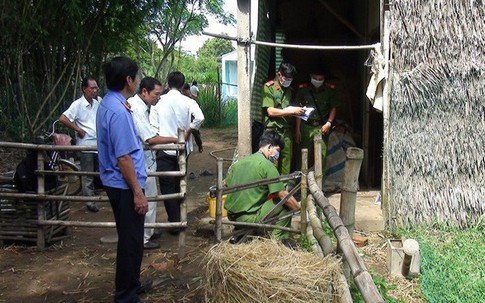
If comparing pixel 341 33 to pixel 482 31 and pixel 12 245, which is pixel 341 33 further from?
pixel 12 245

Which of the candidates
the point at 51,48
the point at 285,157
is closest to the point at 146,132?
the point at 285,157

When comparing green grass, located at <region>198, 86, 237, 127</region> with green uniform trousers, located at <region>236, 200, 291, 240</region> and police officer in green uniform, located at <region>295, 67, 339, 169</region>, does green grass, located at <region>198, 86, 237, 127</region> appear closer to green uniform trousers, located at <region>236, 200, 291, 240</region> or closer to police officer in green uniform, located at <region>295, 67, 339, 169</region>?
police officer in green uniform, located at <region>295, 67, 339, 169</region>

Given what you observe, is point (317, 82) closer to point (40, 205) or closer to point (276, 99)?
point (276, 99)

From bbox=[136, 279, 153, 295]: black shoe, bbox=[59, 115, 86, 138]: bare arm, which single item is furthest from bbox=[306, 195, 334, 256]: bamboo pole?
bbox=[59, 115, 86, 138]: bare arm

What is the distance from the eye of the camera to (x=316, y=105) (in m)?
7.35

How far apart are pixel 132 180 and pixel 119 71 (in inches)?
29.5

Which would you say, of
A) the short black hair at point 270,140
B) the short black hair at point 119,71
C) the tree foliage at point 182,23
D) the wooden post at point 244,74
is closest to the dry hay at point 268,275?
the short black hair at point 119,71

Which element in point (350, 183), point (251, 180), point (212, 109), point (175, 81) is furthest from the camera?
point (212, 109)

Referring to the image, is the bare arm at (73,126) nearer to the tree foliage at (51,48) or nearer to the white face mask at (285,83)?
the white face mask at (285,83)

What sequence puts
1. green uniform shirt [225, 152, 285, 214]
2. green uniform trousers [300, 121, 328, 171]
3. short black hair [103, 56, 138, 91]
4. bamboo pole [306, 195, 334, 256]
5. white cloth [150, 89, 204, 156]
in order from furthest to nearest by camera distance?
1. green uniform trousers [300, 121, 328, 171]
2. white cloth [150, 89, 204, 156]
3. green uniform shirt [225, 152, 285, 214]
4. short black hair [103, 56, 138, 91]
5. bamboo pole [306, 195, 334, 256]

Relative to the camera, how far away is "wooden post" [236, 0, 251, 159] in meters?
6.37

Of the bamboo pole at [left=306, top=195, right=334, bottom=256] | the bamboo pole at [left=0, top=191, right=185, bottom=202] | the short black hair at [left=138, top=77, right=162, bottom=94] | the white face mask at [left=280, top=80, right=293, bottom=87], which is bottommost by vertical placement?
the bamboo pole at [left=306, top=195, right=334, bottom=256]

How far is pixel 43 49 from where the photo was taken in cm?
1124

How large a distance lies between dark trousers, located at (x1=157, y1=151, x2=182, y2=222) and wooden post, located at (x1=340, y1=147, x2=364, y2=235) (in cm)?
259
